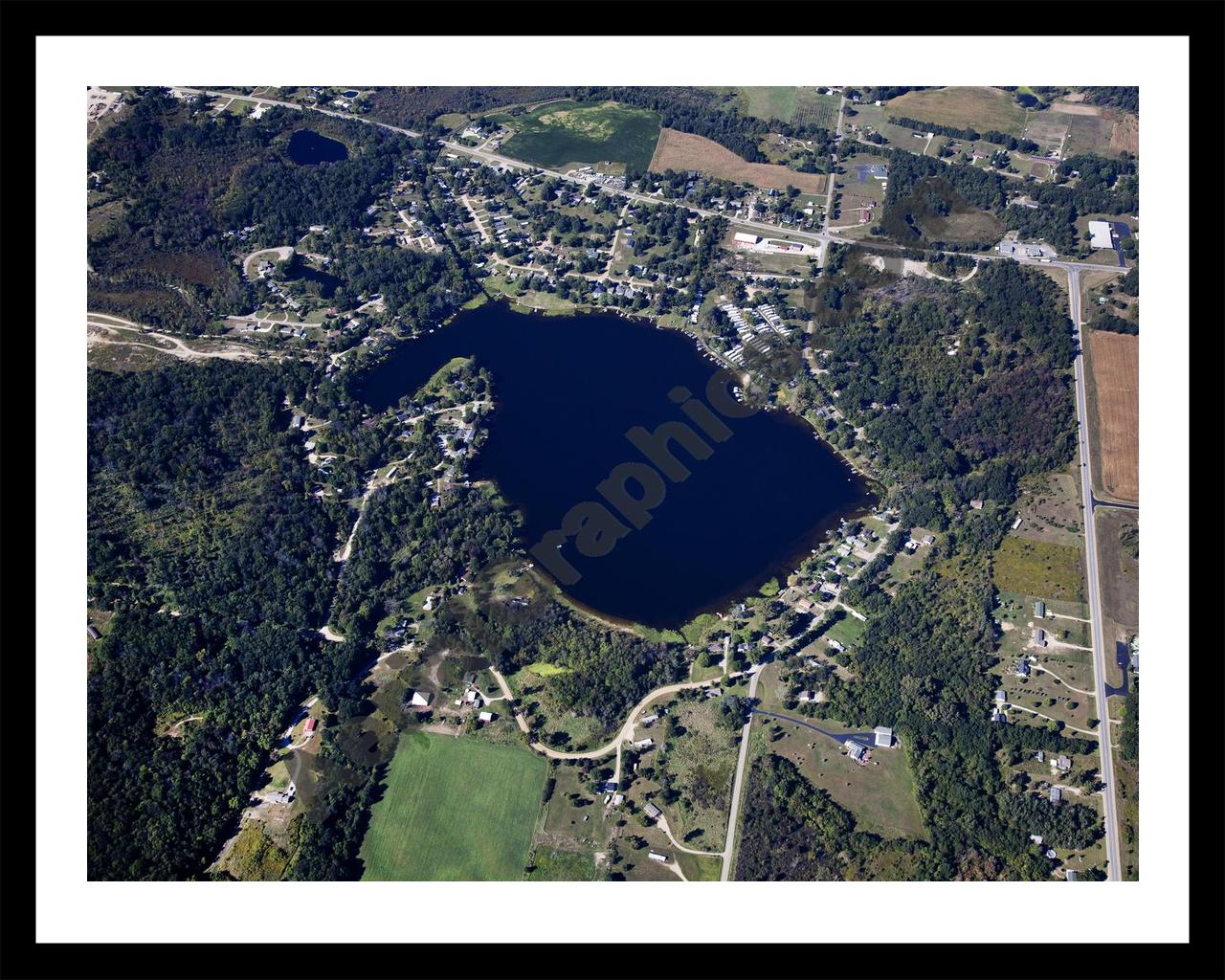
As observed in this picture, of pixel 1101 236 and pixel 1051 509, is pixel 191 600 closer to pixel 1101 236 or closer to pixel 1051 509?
pixel 1051 509

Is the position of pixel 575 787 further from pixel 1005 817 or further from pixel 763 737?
pixel 1005 817

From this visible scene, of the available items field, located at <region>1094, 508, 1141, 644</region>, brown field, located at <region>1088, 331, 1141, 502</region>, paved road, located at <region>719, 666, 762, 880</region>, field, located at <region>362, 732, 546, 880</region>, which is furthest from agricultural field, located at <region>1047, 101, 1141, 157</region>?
field, located at <region>362, 732, 546, 880</region>

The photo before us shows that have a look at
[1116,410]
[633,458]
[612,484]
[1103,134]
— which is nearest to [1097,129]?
[1103,134]

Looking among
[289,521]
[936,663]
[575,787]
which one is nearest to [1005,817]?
[936,663]

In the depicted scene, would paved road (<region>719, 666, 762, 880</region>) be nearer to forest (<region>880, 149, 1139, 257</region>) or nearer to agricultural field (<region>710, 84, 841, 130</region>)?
forest (<region>880, 149, 1139, 257</region>)

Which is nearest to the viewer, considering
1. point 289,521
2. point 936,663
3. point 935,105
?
point 936,663

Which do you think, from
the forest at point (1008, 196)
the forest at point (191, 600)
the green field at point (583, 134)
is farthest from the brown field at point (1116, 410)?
the forest at point (191, 600)
